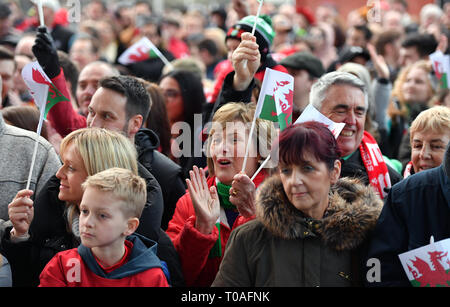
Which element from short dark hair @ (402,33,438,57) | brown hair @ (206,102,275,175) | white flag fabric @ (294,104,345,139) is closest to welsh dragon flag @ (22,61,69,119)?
brown hair @ (206,102,275,175)

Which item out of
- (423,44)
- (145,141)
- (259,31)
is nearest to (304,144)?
(145,141)

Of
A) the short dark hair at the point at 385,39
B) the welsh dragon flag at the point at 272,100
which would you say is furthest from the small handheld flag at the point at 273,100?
the short dark hair at the point at 385,39

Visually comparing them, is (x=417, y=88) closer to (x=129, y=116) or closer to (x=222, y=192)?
(x=129, y=116)

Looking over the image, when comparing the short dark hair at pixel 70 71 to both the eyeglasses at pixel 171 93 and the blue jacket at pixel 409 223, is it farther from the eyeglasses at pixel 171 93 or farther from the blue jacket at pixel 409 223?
the blue jacket at pixel 409 223

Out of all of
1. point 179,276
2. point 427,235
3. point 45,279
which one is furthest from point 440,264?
point 45,279

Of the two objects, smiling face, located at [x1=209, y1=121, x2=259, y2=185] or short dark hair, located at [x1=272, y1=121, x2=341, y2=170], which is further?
smiling face, located at [x1=209, y1=121, x2=259, y2=185]

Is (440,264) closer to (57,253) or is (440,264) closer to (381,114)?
(57,253)

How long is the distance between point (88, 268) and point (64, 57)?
3.56 metres

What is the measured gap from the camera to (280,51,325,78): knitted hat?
5930 millimetres

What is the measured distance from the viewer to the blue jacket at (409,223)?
10.6 ft

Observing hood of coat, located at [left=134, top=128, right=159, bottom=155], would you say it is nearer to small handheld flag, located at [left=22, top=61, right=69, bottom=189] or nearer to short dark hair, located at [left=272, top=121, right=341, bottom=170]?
small handheld flag, located at [left=22, top=61, right=69, bottom=189]

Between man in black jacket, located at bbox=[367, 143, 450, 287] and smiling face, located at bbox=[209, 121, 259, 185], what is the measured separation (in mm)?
1021

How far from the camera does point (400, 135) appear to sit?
6820 mm

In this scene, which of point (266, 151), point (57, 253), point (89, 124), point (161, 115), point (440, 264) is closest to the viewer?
point (440, 264)
